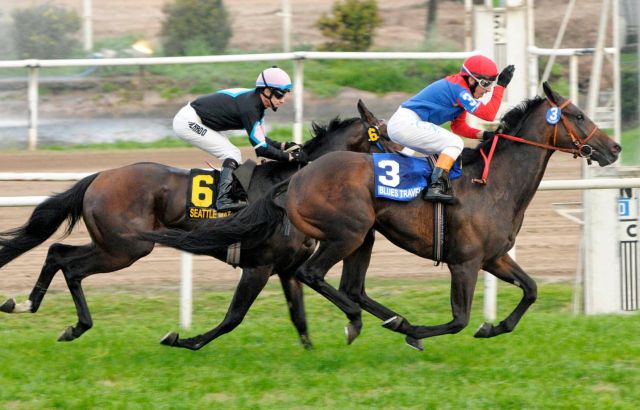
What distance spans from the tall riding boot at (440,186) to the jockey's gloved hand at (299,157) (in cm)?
96

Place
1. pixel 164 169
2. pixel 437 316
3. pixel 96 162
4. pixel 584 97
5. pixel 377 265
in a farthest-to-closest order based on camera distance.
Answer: pixel 584 97
pixel 96 162
pixel 377 265
pixel 437 316
pixel 164 169

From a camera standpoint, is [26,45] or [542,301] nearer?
[542,301]

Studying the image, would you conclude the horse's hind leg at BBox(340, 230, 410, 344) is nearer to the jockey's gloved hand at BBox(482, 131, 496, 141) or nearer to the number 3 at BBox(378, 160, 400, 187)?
the number 3 at BBox(378, 160, 400, 187)

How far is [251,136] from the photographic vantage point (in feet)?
22.6

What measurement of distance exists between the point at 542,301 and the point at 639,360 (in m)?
2.07

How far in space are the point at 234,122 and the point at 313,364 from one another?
1794 millimetres

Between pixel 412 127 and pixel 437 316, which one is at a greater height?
pixel 412 127

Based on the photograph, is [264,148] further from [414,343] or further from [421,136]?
[414,343]

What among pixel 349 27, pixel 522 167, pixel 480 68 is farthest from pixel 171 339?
pixel 349 27

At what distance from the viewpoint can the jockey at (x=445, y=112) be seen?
6328mm

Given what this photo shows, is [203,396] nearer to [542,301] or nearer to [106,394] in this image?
[106,394]

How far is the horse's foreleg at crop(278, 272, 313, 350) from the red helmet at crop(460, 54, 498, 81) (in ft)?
5.35

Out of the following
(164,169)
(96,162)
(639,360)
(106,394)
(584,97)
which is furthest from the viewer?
(584,97)

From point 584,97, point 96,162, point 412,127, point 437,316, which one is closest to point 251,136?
point 412,127
